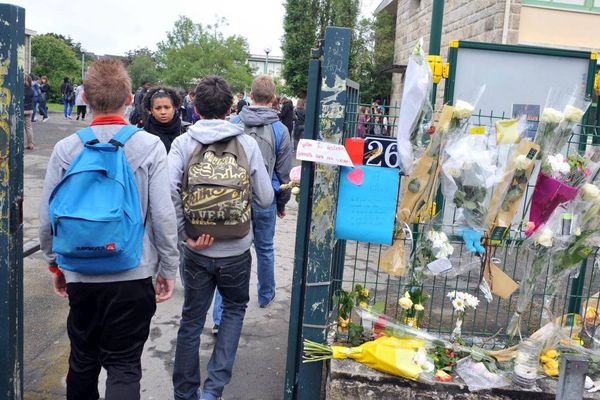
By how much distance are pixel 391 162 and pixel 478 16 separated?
26.5ft

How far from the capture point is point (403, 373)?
311cm

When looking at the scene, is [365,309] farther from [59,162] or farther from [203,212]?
[59,162]

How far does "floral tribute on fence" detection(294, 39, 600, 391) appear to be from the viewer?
3096 mm

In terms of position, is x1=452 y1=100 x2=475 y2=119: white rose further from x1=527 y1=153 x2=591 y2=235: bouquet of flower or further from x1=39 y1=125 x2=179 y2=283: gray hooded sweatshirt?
x1=39 y1=125 x2=179 y2=283: gray hooded sweatshirt

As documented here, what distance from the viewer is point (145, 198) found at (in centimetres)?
280

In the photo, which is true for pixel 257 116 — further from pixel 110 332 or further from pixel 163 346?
pixel 110 332

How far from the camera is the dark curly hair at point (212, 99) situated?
345 cm

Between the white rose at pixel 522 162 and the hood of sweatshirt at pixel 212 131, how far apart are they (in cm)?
149

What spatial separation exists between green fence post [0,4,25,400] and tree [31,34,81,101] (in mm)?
51065

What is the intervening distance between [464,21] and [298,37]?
14.2 m

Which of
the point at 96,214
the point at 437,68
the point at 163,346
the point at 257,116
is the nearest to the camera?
the point at 96,214

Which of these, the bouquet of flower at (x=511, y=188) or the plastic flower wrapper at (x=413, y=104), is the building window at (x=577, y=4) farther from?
the plastic flower wrapper at (x=413, y=104)

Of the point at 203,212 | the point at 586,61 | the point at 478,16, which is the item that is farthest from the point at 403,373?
the point at 478,16

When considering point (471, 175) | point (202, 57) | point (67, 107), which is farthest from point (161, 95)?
point (202, 57)
